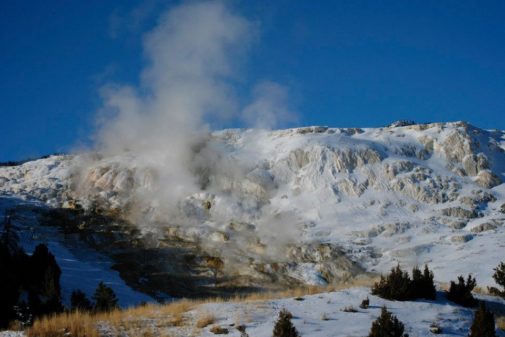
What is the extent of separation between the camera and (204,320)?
47.7 feet

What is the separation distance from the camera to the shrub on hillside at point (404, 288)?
17.6 meters

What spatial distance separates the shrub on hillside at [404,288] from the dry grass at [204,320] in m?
6.22

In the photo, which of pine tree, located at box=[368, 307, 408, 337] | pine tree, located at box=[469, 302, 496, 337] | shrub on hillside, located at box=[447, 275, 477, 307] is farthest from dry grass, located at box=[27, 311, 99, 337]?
shrub on hillside, located at box=[447, 275, 477, 307]

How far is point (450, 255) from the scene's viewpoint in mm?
69750

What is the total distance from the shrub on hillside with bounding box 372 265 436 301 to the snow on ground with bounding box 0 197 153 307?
34.5m

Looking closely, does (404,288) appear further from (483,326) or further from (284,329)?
(284,329)

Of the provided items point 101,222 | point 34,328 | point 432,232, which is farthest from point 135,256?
point 34,328

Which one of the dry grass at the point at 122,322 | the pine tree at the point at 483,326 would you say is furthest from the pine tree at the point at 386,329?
the dry grass at the point at 122,322

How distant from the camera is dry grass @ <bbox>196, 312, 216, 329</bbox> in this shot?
564 inches

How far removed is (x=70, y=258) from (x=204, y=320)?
62.9m

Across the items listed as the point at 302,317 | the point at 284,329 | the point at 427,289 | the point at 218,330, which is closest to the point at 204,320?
the point at 218,330

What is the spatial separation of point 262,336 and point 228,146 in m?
100

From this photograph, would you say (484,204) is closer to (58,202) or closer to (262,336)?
(58,202)

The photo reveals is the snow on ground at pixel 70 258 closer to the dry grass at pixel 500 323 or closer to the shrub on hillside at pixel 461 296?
the shrub on hillside at pixel 461 296
